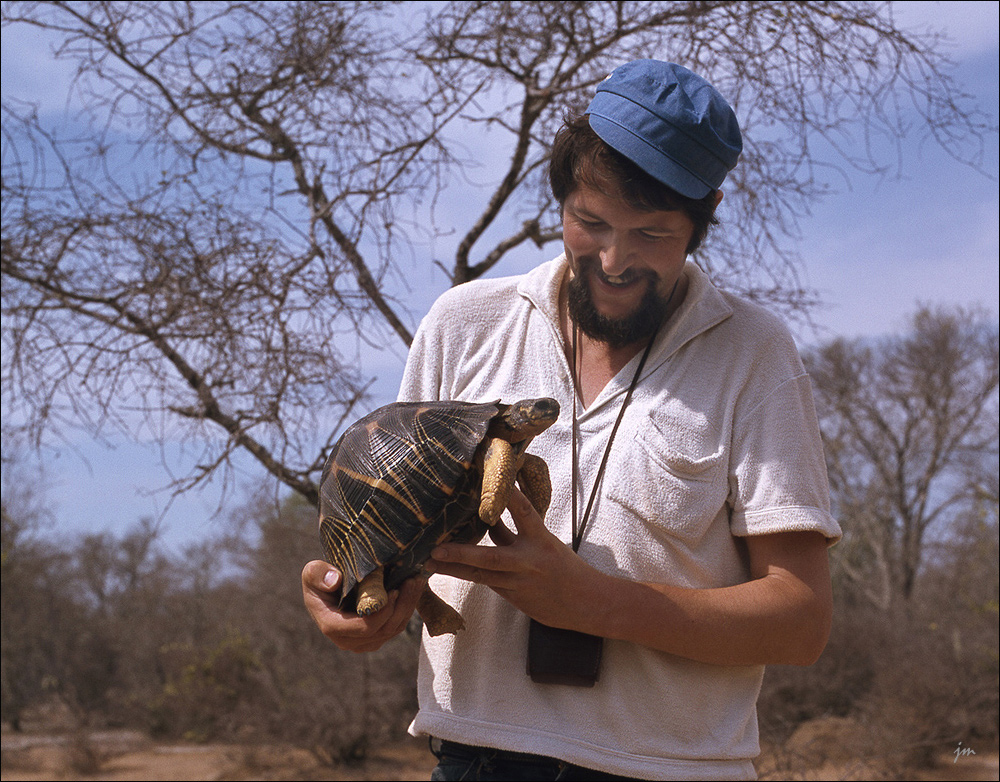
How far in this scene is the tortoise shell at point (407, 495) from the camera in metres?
1.79

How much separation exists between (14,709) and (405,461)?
705 inches

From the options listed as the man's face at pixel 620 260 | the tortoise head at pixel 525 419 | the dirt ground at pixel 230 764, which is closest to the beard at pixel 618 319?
the man's face at pixel 620 260

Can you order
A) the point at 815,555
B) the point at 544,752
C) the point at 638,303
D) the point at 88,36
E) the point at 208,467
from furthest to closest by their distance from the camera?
the point at 88,36, the point at 208,467, the point at 638,303, the point at 815,555, the point at 544,752

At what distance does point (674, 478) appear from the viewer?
5.82 ft

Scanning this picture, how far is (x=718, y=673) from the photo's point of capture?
179 cm

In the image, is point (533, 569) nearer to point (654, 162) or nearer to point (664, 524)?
point (664, 524)

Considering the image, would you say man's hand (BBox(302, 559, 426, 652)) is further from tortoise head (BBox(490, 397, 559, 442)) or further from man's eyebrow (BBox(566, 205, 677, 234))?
man's eyebrow (BBox(566, 205, 677, 234))

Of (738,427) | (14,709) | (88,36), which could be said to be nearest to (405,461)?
(738,427)

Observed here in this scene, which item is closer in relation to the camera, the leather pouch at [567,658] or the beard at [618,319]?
the leather pouch at [567,658]

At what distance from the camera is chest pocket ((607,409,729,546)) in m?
1.77

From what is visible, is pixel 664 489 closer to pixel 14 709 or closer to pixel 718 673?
pixel 718 673

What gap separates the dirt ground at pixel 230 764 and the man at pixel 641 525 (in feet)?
26.1

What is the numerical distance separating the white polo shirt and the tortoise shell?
0.54 feet

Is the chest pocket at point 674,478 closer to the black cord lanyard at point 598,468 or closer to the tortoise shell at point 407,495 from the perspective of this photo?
the black cord lanyard at point 598,468
